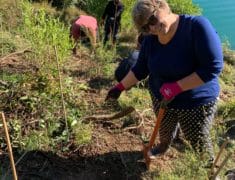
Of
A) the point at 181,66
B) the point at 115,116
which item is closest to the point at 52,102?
the point at 115,116

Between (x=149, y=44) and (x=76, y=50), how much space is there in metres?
2.46

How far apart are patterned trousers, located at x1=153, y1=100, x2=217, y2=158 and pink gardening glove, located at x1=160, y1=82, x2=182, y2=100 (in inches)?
7.8

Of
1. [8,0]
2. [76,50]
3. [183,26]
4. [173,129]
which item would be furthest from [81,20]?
[183,26]

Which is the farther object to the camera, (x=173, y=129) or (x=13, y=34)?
(x=13, y=34)

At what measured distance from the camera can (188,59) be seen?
258 centimetres

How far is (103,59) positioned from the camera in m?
4.64

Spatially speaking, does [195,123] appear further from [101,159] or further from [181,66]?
[101,159]

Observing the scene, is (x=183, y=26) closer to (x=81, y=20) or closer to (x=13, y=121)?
(x=13, y=121)

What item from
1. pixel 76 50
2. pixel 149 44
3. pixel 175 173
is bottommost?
pixel 175 173

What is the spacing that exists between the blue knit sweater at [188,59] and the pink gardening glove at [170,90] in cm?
7

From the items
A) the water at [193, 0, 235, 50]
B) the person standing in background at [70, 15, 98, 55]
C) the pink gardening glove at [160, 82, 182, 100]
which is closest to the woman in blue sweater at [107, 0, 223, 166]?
the pink gardening glove at [160, 82, 182, 100]

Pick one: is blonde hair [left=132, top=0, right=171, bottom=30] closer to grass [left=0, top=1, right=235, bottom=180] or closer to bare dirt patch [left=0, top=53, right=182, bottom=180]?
grass [left=0, top=1, right=235, bottom=180]

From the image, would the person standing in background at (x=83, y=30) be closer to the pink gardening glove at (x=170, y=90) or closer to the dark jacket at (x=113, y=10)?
the dark jacket at (x=113, y=10)

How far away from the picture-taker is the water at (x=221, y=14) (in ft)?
29.6
